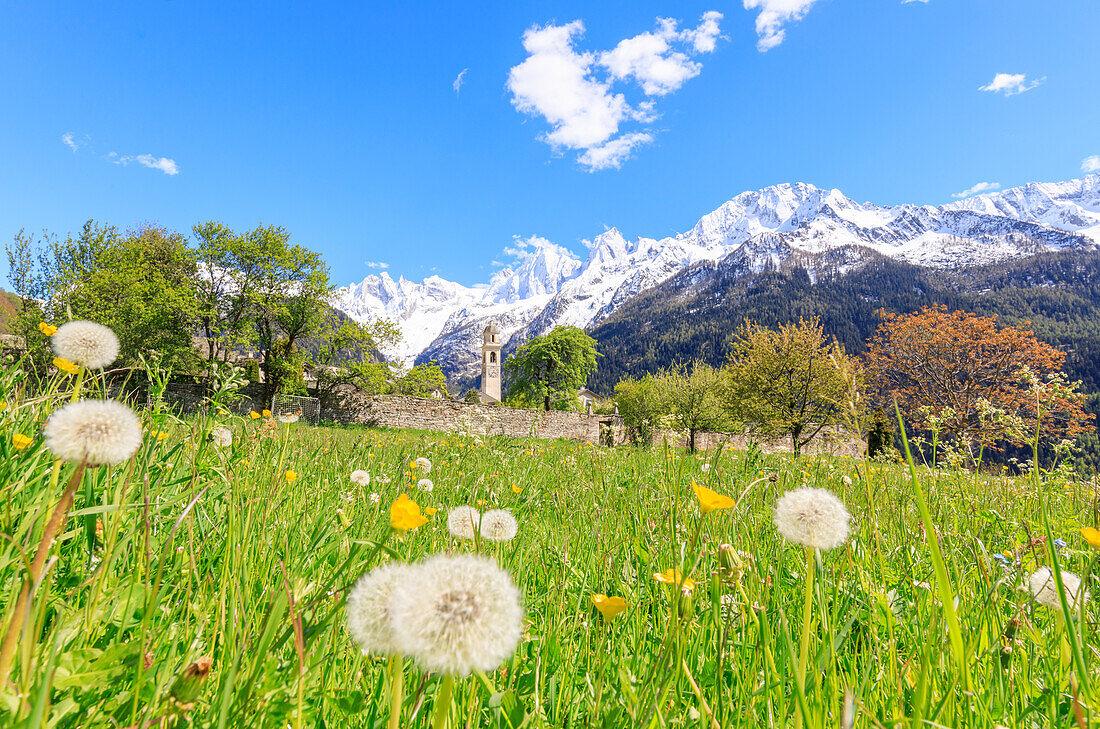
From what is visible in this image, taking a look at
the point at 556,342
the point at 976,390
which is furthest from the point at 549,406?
the point at 976,390

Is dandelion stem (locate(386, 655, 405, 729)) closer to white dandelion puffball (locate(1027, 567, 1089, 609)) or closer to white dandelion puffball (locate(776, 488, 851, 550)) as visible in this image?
A: white dandelion puffball (locate(776, 488, 851, 550))

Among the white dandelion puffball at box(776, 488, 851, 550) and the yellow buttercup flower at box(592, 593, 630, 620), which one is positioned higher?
the white dandelion puffball at box(776, 488, 851, 550)

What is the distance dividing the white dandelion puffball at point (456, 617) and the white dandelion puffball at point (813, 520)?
61 cm

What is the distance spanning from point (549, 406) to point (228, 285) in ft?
92.4

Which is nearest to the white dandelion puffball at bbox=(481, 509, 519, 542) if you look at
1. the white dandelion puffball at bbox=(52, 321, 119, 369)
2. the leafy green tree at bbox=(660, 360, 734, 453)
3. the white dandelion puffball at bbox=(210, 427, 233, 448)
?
the white dandelion puffball at bbox=(52, 321, 119, 369)

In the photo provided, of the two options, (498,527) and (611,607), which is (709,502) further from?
(498,527)

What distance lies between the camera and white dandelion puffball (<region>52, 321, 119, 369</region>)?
4.42ft

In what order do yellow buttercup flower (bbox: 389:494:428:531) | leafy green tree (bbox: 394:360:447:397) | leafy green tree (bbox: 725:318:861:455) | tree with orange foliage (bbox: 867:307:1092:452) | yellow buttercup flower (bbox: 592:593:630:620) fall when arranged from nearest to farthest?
yellow buttercup flower (bbox: 389:494:428:531)
yellow buttercup flower (bbox: 592:593:630:620)
leafy green tree (bbox: 725:318:861:455)
tree with orange foliage (bbox: 867:307:1092:452)
leafy green tree (bbox: 394:360:447:397)

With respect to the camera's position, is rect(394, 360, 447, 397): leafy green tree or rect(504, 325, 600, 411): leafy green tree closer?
rect(394, 360, 447, 397): leafy green tree

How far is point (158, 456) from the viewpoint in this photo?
194 centimetres

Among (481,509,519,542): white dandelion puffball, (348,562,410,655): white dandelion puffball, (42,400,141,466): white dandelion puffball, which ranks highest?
(42,400,141,466): white dandelion puffball

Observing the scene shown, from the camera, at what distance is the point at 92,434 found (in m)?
0.85

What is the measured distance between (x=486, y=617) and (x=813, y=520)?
72cm

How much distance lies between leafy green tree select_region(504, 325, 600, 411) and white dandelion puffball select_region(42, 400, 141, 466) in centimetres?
4578
